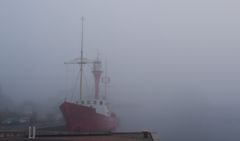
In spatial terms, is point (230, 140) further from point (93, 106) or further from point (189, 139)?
point (93, 106)

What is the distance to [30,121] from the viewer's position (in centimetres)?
6744

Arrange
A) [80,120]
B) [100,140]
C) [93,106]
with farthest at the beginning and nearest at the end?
[93,106] < [80,120] < [100,140]

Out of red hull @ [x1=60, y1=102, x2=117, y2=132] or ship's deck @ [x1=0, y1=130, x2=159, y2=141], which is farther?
red hull @ [x1=60, y1=102, x2=117, y2=132]

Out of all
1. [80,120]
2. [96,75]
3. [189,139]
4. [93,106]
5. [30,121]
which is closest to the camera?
[80,120]

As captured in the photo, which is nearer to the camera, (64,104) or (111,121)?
(64,104)

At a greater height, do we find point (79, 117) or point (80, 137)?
point (80, 137)

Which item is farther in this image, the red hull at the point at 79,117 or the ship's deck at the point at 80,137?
the red hull at the point at 79,117

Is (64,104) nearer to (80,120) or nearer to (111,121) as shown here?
(80,120)

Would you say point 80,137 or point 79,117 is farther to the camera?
point 79,117

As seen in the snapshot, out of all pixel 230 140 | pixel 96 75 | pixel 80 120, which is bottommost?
pixel 230 140

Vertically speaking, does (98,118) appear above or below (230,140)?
above

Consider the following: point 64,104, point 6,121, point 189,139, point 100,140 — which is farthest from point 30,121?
point 100,140

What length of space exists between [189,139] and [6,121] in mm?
27157

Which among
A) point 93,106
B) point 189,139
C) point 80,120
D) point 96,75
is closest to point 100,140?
point 80,120
